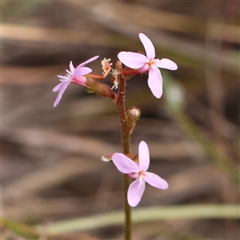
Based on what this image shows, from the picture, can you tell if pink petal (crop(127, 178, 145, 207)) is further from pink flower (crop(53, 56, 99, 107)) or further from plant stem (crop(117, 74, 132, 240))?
pink flower (crop(53, 56, 99, 107))

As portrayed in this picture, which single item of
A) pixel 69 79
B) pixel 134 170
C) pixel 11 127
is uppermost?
pixel 11 127

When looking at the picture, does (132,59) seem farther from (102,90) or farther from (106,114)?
(106,114)

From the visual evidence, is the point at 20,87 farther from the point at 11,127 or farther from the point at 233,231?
the point at 233,231

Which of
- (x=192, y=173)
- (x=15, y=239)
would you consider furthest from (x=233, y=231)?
(x=15, y=239)

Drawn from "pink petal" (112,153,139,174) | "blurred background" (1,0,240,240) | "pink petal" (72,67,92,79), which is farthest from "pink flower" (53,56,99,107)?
"blurred background" (1,0,240,240)

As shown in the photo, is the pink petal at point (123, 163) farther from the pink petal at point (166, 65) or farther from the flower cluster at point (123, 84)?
the pink petal at point (166, 65)

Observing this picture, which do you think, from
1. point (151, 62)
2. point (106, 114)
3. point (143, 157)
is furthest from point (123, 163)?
point (106, 114)
